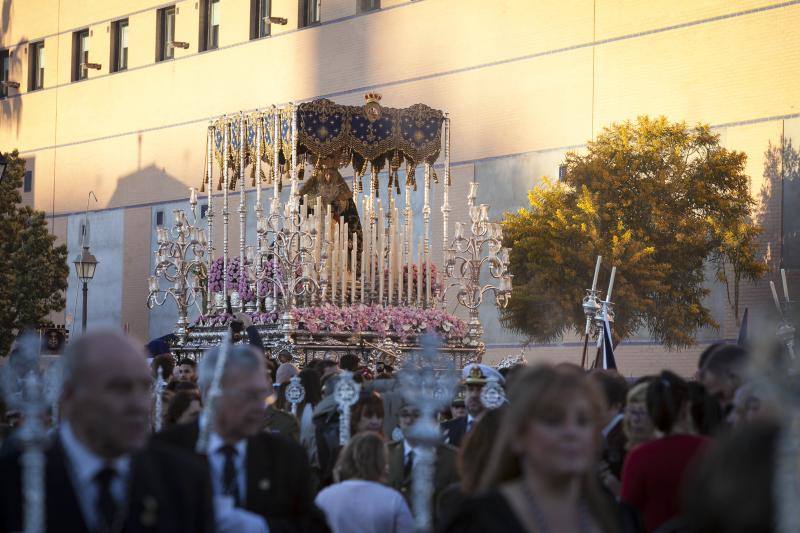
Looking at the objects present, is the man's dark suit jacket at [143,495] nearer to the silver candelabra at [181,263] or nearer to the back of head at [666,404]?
the back of head at [666,404]

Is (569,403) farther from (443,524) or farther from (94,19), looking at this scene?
(94,19)

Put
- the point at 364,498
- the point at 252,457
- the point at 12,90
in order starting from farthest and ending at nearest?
the point at 12,90 < the point at 364,498 < the point at 252,457

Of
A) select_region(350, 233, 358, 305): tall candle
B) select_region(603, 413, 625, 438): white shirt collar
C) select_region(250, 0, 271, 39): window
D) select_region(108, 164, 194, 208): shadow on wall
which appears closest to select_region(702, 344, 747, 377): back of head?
select_region(603, 413, 625, 438): white shirt collar

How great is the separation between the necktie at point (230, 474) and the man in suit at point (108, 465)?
1.03 metres

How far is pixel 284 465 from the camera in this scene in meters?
5.82

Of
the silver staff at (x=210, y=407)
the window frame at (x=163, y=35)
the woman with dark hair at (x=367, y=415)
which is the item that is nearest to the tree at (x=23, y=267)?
the window frame at (x=163, y=35)

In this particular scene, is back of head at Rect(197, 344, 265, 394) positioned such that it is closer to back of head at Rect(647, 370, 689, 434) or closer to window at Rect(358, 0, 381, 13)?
back of head at Rect(647, 370, 689, 434)

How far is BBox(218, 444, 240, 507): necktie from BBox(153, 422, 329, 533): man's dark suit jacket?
0.05m

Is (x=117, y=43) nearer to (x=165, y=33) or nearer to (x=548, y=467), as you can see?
(x=165, y=33)

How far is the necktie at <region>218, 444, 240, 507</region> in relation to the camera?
18.5 ft

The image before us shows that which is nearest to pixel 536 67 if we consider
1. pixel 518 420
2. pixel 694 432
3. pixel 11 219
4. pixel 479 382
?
pixel 11 219

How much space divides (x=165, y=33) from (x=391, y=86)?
938 centimetres

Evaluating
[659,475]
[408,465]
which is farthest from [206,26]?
[659,475]

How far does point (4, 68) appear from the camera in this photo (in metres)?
49.2
